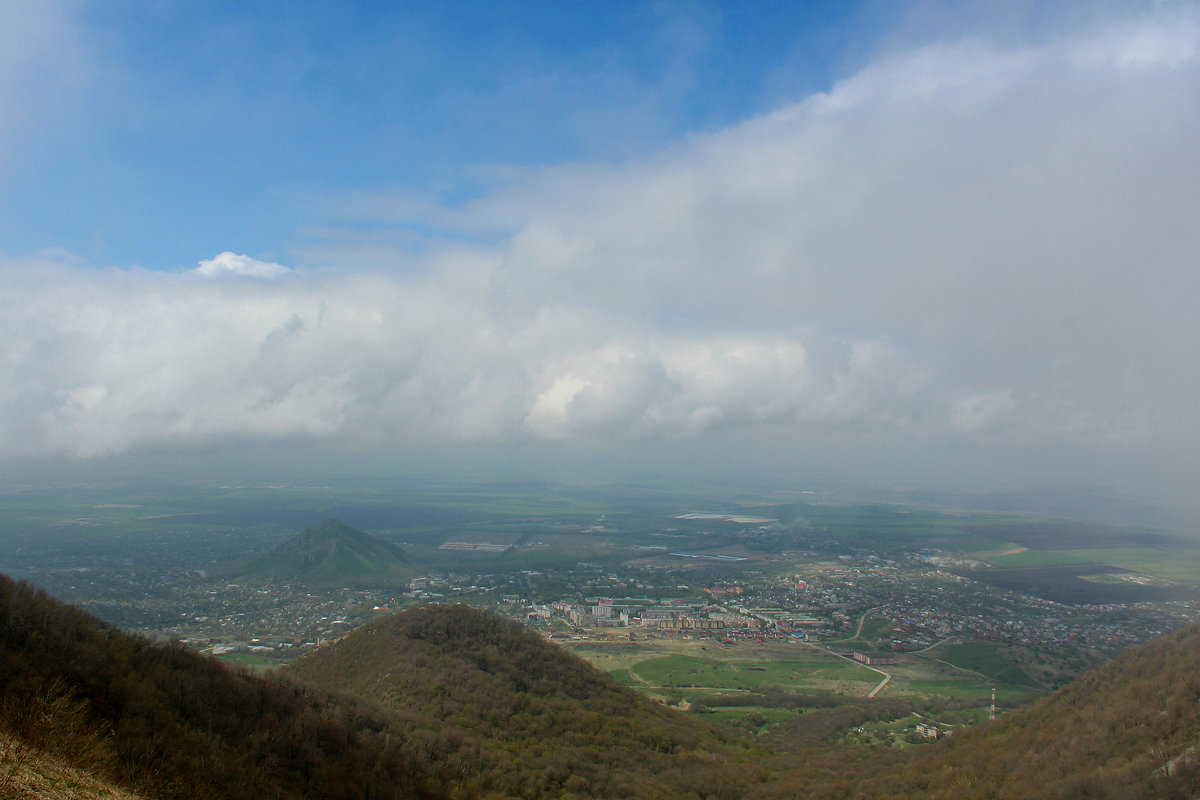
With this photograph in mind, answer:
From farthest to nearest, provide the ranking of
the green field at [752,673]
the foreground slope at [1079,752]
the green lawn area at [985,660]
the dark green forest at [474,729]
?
the green lawn area at [985,660], the green field at [752,673], the foreground slope at [1079,752], the dark green forest at [474,729]

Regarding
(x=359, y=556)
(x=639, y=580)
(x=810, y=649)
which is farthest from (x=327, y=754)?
(x=359, y=556)

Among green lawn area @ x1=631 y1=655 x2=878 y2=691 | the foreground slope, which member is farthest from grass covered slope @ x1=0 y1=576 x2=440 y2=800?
green lawn area @ x1=631 y1=655 x2=878 y2=691

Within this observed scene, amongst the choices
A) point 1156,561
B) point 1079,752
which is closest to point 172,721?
point 1079,752

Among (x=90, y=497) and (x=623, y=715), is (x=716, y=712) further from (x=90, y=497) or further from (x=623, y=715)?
(x=90, y=497)

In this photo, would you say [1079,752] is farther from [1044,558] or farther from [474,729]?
[1044,558]

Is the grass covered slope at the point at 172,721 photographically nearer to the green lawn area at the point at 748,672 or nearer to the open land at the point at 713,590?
the open land at the point at 713,590

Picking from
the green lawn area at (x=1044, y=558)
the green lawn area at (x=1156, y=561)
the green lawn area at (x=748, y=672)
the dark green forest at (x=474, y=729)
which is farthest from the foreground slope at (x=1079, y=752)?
the green lawn area at (x=1044, y=558)

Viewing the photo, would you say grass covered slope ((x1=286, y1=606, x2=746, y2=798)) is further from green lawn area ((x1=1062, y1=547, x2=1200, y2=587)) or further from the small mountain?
green lawn area ((x1=1062, y1=547, x2=1200, y2=587))
